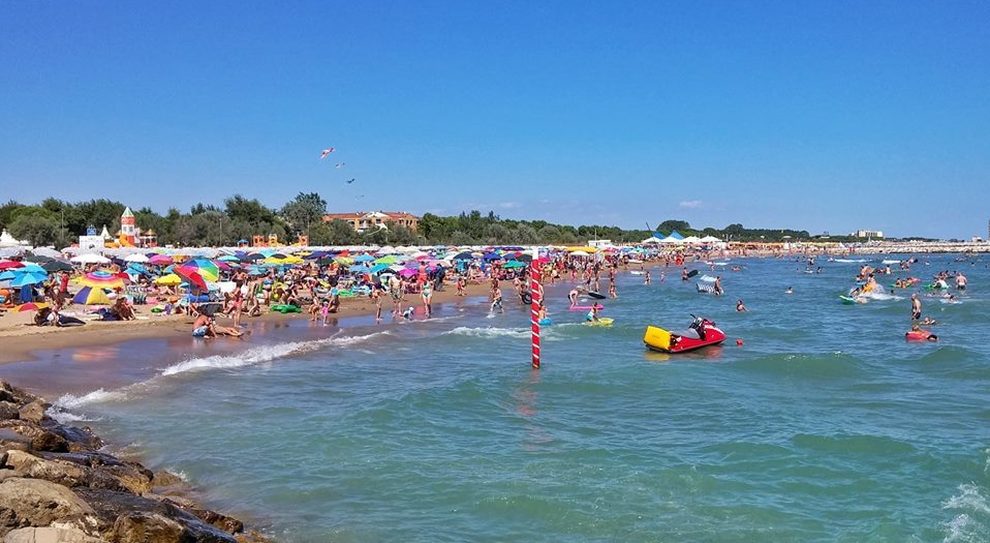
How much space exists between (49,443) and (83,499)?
3.09 metres

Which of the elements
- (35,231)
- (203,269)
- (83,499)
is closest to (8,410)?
(83,499)

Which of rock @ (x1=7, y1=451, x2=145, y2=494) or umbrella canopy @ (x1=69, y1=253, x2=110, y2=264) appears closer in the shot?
rock @ (x1=7, y1=451, x2=145, y2=494)

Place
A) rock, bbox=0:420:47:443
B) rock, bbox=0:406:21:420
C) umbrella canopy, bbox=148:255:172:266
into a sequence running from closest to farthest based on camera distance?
1. rock, bbox=0:420:47:443
2. rock, bbox=0:406:21:420
3. umbrella canopy, bbox=148:255:172:266

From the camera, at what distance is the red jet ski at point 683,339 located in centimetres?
2230

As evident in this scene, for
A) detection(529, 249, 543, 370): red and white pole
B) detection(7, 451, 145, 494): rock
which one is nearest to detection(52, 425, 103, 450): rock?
detection(7, 451, 145, 494): rock

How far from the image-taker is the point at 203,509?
28.1 ft

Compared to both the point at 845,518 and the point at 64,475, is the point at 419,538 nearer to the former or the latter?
the point at 64,475

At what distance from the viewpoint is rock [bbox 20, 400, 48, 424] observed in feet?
35.0

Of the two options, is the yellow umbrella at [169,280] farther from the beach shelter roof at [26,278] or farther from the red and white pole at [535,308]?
the red and white pole at [535,308]

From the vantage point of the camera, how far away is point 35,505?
609cm

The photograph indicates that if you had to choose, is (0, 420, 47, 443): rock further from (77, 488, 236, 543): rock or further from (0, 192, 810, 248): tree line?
(0, 192, 810, 248): tree line

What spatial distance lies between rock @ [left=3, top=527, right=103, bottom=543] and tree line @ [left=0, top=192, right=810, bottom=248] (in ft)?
192

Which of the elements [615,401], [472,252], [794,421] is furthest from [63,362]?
[472,252]

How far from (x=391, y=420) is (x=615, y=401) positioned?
4.82 metres
